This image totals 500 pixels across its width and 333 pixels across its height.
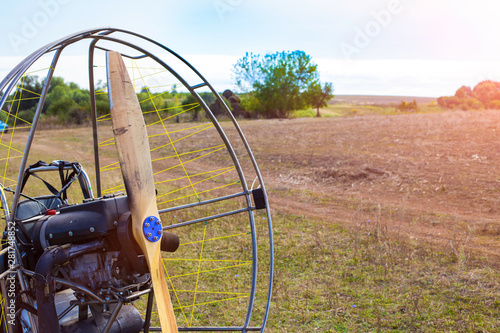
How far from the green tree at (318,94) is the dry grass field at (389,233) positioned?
34.1 meters

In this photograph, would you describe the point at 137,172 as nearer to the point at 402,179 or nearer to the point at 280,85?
the point at 402,179

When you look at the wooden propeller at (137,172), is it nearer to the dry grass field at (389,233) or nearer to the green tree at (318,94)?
the dry grass field at (389,233)

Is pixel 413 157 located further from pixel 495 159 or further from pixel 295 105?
pixel 295 105

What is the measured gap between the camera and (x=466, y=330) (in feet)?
16.7

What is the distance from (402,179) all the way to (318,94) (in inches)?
1641

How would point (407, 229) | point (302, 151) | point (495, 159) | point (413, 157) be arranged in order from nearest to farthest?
point (407, 229) → point (495, 159) → point (413, 157) → point (302, 151)

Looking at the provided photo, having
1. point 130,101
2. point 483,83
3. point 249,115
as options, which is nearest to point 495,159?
point 130,101

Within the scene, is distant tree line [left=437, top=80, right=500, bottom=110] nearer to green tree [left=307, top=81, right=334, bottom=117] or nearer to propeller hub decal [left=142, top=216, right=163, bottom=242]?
green tree [left=307, top=81, right=334, bottom=117]

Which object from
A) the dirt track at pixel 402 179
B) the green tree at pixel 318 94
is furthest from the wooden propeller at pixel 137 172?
the green tree at pixel 318 94

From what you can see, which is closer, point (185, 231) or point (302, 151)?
point (185, 231)

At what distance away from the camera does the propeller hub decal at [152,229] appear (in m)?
3.07

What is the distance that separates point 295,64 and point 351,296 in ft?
149

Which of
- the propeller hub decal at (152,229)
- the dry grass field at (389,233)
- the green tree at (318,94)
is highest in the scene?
the green tree at (318,94)

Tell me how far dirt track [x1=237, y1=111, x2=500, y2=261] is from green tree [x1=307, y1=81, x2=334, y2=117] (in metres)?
31.0
